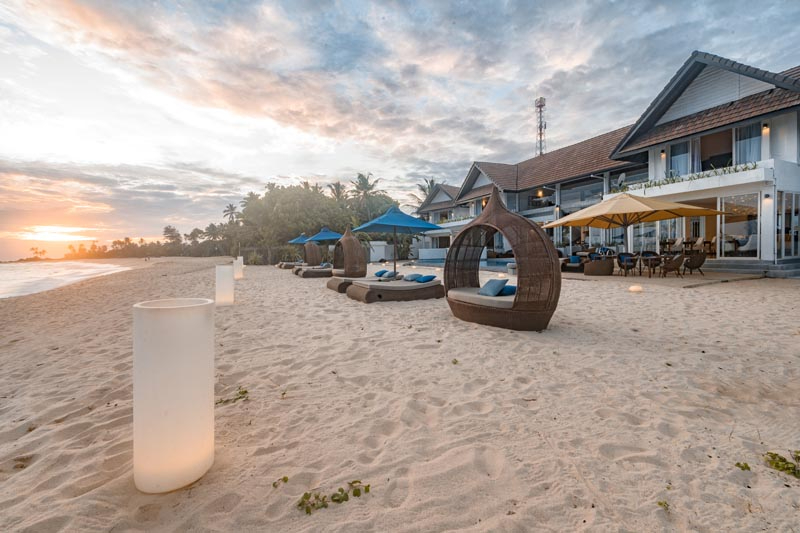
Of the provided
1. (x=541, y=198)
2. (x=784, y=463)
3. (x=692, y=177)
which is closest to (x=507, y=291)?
(x=784, y=463)

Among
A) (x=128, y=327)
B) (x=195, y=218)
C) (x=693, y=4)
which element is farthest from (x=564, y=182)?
(x=195, y=218)

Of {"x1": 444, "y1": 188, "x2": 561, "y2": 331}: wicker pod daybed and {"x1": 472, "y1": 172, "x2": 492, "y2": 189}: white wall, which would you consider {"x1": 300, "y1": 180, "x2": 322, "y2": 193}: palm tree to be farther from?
{"x1": 444, "y1": 188, "x2": 561, "y2": 331}: wicker pod daybed

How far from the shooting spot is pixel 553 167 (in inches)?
911

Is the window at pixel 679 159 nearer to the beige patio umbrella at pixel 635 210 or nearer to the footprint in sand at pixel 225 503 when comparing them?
the beige patio umbrella at pixel 635 210

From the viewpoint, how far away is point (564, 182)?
21.8m

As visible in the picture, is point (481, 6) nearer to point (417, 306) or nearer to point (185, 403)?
point (417, 306)

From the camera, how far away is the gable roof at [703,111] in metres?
12.2

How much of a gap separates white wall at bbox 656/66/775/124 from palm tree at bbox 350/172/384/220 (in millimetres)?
29059

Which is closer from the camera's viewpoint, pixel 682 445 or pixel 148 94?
pixel 682 445

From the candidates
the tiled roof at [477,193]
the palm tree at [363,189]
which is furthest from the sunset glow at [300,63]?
the palm tree at [363,189]

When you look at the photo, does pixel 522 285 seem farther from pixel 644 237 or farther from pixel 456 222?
pixel 456 222

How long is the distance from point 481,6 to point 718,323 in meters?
10.8

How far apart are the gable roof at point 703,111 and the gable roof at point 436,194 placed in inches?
653

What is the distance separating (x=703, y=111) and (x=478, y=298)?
16580mm
